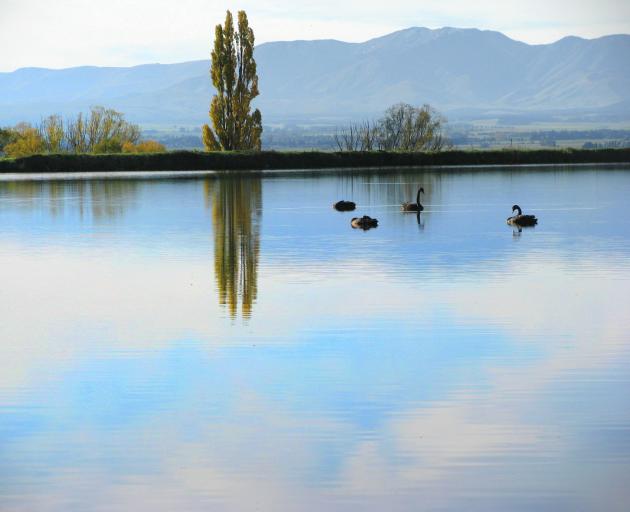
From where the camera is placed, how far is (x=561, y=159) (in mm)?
78000

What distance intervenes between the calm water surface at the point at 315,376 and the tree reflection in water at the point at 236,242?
12 cm

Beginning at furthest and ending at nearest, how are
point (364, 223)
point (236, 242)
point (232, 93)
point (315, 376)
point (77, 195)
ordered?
point (232, 93), point (77, 195), point (364, 223), point (236, 242), point (315, 376)

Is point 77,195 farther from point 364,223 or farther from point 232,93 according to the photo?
point 232,93

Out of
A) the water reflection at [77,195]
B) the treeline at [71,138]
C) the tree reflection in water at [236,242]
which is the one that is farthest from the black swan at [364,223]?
the treeline at [71,138]

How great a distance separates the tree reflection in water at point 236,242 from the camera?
658 inches

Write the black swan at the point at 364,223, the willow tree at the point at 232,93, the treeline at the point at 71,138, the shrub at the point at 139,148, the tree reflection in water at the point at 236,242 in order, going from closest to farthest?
the tree reflection in water at the point at 236,242 → the black swan at the point at 364,223 → the willow tree at the point at 232,93 → the treeline at the point at 71,138 → the shrub at the point at 139,148

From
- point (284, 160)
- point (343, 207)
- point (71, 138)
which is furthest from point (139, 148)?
point (343, 207)

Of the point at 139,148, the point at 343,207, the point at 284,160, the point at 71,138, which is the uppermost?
the point at 71,138

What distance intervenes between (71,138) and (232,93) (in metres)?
18.2

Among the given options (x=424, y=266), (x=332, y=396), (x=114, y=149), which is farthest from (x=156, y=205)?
(x=114, y=149)

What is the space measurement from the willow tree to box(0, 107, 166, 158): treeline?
550 inches

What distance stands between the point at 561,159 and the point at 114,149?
1158 inches

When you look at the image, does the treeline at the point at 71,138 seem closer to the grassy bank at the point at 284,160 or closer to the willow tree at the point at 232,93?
the grassy bank at the point at 284,160

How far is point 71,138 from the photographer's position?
81.7 meters
